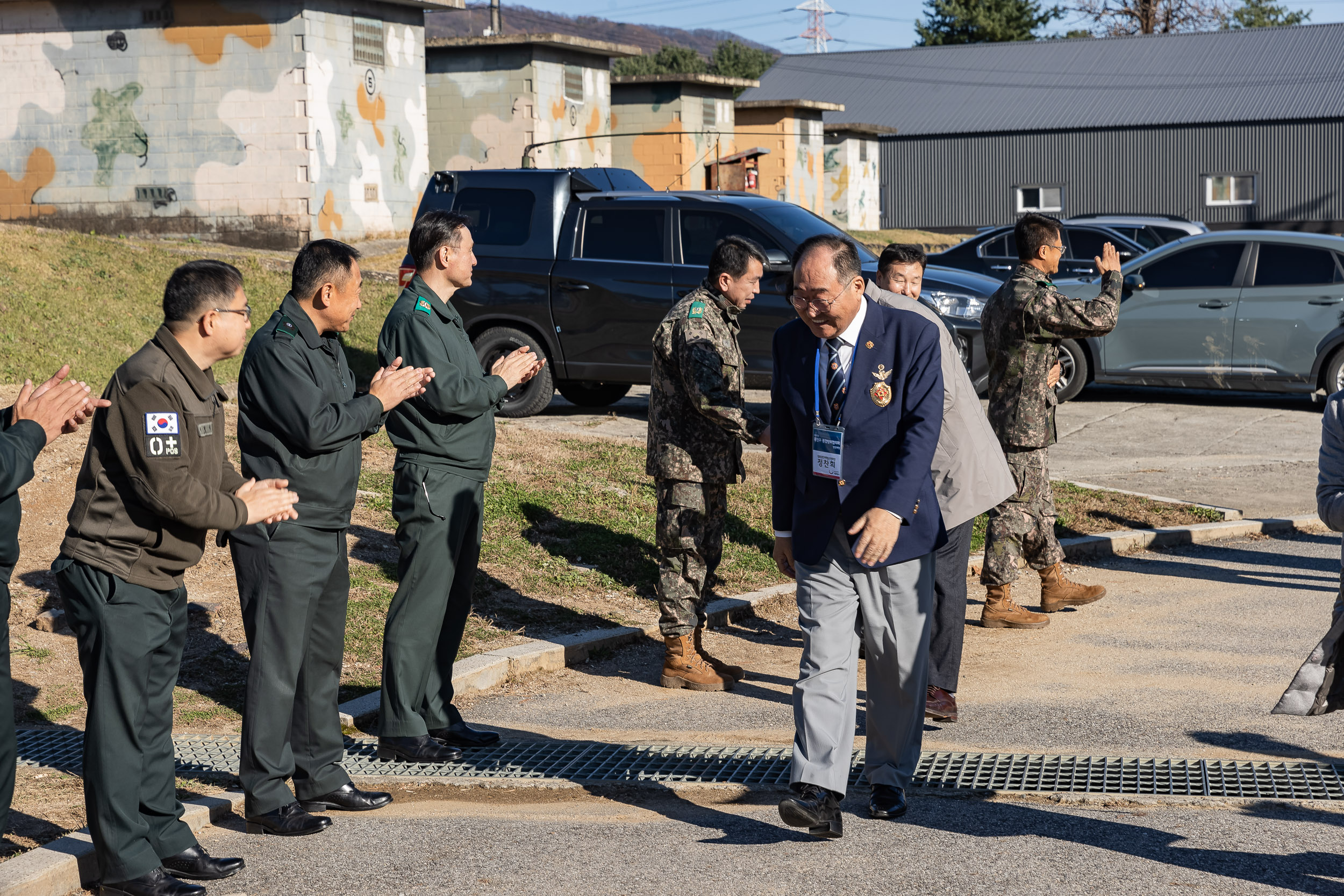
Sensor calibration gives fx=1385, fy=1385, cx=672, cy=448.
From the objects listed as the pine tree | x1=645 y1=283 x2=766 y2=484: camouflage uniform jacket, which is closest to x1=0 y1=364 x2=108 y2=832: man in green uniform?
x1=645 y1=283 x2=766 y2=484: camouflage uniform jacket

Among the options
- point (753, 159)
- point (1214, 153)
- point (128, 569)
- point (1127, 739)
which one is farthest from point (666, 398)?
point (1214, 153)

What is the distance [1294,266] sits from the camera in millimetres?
13797

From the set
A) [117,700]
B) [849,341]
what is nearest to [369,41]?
[849,341]

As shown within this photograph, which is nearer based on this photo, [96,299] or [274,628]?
[274,628]

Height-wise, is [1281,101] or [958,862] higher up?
[1281,101]

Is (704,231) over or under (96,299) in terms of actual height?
over

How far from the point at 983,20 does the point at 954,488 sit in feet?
216

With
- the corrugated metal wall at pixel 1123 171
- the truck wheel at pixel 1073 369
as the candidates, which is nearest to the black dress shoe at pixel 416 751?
the truck wheel at pixel 1073 369

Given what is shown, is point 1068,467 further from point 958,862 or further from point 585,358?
point 958,862

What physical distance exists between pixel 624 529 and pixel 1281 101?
4614 cm

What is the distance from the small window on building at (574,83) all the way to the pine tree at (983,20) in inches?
1666

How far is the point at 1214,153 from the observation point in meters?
48.3

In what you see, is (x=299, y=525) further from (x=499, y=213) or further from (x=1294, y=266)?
(x=1294, y=266)

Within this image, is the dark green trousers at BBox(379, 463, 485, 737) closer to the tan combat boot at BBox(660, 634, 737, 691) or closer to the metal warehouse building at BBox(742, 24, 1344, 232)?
the tan combat boot at BBox(660, 634, 737, 691)
